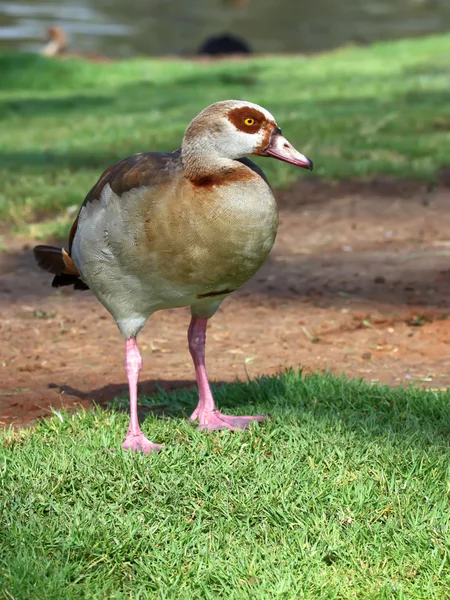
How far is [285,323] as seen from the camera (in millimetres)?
6047

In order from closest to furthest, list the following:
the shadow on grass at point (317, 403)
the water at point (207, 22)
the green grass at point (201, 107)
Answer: the shadow on grass at point (317, 403), the green grass at point (201, 107), the water at point (207, 22)

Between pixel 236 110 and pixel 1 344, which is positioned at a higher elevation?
pixel 236 110

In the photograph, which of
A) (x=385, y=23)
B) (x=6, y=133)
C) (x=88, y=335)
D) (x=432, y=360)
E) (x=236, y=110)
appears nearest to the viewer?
(x=236, y=110)

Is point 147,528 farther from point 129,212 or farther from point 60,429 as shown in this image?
point 129,212

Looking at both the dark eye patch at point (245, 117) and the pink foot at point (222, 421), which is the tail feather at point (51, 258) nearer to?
the pink foot at point (222, 421)

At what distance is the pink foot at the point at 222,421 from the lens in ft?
13.9

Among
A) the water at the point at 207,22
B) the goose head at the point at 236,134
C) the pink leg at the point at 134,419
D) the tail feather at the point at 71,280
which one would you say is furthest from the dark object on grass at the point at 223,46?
the goose head at the point at 236,134

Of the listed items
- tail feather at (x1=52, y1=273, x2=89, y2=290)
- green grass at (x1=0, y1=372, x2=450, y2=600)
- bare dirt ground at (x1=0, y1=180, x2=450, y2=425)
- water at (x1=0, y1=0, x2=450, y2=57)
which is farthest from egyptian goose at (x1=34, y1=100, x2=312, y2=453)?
water at (x1=0, y1=0, x2=450, y2=57)

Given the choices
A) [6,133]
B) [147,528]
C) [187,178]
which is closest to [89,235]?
[187,178]

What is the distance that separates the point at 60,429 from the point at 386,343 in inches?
86.0

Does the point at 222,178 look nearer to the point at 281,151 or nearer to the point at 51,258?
the point at 281,151

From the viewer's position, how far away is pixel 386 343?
566cm

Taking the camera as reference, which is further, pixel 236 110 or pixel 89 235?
pixel 89 235

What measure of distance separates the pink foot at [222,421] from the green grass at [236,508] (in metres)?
0.06
